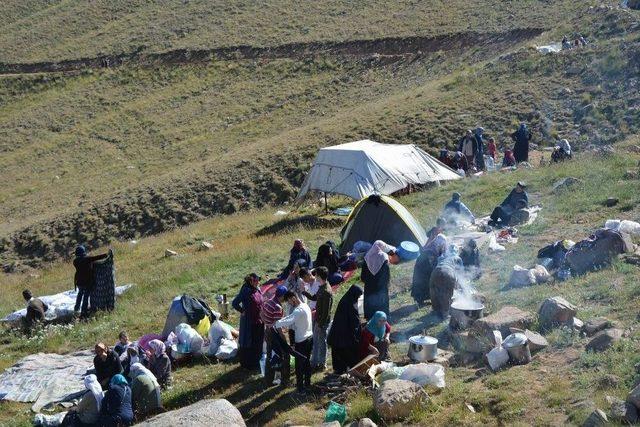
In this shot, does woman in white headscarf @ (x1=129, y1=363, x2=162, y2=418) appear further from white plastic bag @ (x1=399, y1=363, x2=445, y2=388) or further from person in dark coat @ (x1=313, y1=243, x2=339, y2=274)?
person in dark coat @ (x1=313, y1=243, x2=339, y2=274)

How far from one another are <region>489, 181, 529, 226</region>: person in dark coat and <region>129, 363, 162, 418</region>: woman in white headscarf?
Result: 9365mm

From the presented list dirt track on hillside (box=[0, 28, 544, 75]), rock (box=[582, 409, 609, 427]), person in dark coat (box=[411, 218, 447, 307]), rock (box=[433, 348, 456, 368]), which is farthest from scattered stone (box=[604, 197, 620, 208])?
dirt track on hillside (box=[0, 28, 544, 75])

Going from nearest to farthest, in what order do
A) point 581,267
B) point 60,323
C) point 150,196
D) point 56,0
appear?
point 581,267
point 60,323
point 150,196
point 56,0

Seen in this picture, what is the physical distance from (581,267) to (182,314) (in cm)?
712

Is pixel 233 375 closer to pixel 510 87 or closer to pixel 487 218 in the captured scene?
pixel 487 218

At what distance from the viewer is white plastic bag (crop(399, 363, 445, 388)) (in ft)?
36.7

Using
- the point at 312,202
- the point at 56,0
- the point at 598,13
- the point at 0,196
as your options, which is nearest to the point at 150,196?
the point at 312,202

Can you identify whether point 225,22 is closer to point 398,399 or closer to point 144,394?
point 144,394

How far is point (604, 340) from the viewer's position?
11070mm

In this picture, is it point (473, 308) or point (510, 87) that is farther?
point (510, 87)

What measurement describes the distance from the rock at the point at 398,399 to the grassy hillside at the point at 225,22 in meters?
39.1

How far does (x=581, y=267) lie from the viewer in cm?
1447

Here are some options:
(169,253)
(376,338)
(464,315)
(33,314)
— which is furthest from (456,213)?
(33,314)

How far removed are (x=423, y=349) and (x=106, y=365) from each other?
484cm
